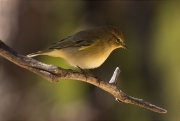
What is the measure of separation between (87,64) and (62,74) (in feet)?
2.73

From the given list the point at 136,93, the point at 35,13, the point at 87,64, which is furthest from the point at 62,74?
the point at 35,13

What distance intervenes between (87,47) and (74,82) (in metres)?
2.09

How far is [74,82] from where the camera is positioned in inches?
224

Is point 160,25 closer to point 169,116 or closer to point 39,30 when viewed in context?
point 169,116

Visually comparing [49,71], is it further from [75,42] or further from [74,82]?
[74,82]

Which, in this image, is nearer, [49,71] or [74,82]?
[49,71]

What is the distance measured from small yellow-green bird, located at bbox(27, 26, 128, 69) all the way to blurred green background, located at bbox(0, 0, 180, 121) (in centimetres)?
192

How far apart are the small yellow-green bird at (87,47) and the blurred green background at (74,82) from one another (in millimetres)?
1921

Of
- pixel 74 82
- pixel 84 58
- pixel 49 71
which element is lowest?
pixel 49 71

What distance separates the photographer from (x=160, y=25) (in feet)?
19.4

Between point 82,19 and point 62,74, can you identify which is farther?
point 82,19

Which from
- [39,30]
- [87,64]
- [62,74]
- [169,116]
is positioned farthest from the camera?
[39,30]

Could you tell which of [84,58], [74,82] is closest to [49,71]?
[84,58]

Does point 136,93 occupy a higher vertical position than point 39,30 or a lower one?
lower
